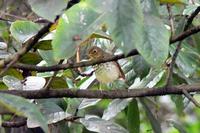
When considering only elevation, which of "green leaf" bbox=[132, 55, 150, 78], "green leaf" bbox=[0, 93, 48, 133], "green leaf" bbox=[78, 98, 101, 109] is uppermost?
"green leaf" bbox=[0, 93, 48, 133]

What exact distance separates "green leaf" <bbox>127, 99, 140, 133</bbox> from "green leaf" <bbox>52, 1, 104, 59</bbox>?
61 cm

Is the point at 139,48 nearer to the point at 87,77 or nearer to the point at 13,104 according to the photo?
the point at 13,104

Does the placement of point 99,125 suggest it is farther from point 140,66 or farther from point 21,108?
point 21,108

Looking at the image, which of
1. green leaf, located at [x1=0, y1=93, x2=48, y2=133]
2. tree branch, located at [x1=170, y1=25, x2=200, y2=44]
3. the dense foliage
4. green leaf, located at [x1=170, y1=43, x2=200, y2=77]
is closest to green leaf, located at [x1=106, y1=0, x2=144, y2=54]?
the dense foliage

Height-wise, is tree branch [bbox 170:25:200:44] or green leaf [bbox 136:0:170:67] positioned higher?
green leaf [bbox 136:0:170:67]

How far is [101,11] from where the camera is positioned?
71cm

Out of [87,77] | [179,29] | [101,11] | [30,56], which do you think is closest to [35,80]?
[30,56]

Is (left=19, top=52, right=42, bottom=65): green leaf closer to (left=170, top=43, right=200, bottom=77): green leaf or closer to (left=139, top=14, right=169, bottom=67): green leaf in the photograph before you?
(left=170, top=43, right=200, bottom=77): green leaf

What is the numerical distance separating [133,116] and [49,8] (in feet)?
2.14

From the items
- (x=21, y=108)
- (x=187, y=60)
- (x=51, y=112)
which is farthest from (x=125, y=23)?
(x=187, y=60)

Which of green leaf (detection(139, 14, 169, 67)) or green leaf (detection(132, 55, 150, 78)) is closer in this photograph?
green leaf (detection(139, 14, 169, 67))

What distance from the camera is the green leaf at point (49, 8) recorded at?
0.75 meters

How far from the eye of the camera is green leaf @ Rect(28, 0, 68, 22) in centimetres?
75

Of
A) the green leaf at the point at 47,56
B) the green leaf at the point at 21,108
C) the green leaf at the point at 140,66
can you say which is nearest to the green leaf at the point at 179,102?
the green leaf at the point at 140,66
